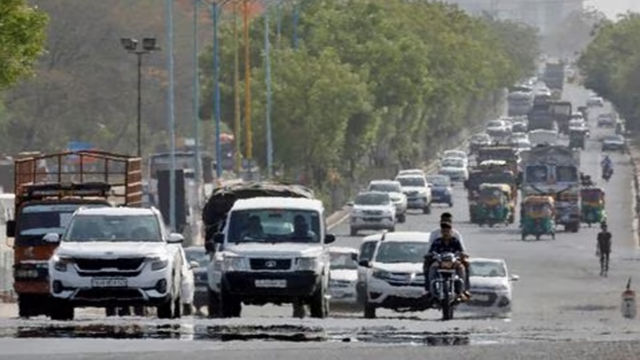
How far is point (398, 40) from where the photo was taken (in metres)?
121

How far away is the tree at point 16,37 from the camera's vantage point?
1655 inches

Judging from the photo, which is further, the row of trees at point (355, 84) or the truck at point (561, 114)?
the truck at point (561, 114)

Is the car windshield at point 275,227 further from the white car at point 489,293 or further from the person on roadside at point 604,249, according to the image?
the person on roadside at point 604,249

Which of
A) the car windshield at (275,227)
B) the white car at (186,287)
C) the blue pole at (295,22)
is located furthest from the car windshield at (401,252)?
the blue pole at (295,22)

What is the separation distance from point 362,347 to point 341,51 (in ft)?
296

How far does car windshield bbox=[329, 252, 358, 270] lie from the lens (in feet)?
170

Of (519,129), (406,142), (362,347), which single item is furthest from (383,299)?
(519,129)

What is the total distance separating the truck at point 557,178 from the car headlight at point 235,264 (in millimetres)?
58746

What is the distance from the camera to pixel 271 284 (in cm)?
3422

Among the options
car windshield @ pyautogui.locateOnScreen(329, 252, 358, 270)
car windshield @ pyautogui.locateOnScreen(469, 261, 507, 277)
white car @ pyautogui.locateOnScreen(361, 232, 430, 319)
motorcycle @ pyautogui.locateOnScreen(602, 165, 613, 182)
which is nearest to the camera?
white car @ pyautogui.locateOnScreen(361, 232, 430, 319)

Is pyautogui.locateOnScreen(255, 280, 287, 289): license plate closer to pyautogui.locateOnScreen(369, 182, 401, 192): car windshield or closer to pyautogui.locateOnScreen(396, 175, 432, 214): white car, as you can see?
pyautogui.locateOnScreen(369, 182, 401, 192): car windshield

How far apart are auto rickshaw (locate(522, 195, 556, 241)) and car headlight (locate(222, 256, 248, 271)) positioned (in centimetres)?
5206

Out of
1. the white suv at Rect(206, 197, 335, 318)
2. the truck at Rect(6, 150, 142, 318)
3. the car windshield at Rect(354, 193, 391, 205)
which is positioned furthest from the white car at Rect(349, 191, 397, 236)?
the white suv at Rect(206, 197, 335, 318)

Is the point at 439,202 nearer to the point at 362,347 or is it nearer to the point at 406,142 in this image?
the point at 406,142
